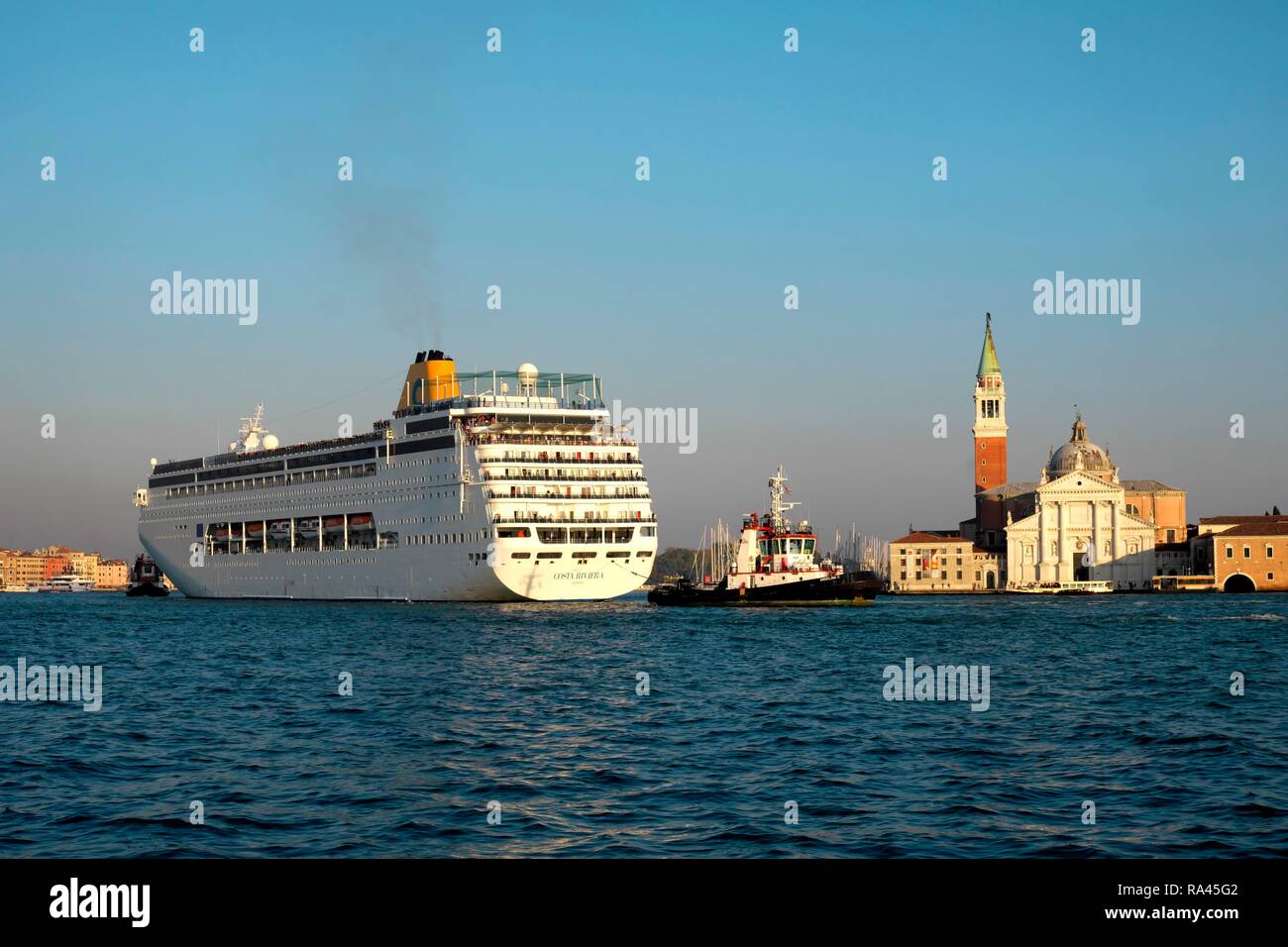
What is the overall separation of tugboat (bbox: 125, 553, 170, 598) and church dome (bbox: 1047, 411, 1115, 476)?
4319 inches

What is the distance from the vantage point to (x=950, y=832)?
16688 mm

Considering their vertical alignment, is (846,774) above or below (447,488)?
below

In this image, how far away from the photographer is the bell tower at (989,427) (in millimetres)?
188625

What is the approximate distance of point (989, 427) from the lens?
622 feet

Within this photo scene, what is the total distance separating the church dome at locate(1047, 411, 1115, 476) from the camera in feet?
561

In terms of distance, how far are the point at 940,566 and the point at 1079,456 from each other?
22.2m

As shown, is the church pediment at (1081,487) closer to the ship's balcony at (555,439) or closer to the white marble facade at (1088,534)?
the white marble facade at (1088,534)

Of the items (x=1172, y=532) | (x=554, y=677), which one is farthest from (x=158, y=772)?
(x=1172, y=532)

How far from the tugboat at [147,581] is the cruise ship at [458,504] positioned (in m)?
44.3

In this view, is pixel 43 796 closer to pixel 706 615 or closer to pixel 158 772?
pixel 158 772

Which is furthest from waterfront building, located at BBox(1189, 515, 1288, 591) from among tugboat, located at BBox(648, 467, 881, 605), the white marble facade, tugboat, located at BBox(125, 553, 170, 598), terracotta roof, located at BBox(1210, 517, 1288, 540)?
tugboat, located at BBox(125, 553, 170, 598)

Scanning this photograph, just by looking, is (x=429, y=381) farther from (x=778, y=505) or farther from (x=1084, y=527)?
(x=1084, y=527)
